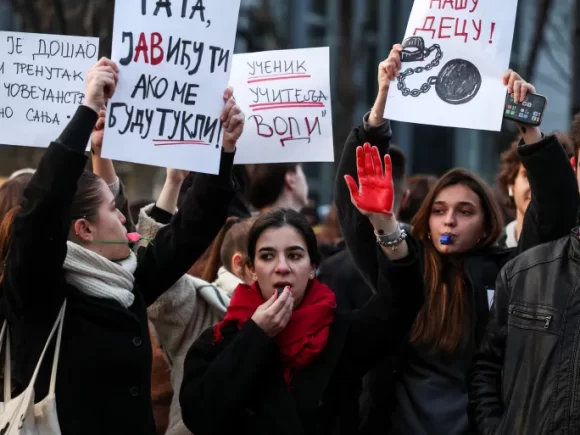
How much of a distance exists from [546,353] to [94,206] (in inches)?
59.1

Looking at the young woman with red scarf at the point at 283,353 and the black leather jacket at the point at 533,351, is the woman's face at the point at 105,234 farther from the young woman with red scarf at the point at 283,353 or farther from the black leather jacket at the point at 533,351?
the black leather jacket at the point at 533,351

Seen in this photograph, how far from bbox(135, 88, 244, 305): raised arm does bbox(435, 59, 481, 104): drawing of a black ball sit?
757mm

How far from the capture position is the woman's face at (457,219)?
14.8 feet

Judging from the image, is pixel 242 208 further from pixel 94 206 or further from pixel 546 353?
pixel 546 353

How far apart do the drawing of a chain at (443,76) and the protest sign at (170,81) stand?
681mm

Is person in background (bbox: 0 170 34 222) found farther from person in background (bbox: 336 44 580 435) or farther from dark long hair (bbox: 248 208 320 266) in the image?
person in background (bbox: 336 44 580 435)

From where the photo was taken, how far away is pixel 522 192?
521 centimetres

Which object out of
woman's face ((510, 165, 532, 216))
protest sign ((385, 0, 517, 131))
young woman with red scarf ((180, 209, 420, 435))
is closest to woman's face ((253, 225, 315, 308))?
young woman with red scarf ((180, 209, 420, 435))

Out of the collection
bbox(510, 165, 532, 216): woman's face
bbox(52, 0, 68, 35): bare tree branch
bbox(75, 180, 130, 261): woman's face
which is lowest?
bbox(75, 180, 130, 261): woman's face

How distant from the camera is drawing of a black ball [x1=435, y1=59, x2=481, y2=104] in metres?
4.24

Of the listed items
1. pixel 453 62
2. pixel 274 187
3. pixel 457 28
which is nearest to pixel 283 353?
pixel 453 62

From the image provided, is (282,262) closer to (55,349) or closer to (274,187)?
(55,349)

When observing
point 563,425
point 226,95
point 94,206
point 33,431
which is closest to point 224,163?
point 226,95

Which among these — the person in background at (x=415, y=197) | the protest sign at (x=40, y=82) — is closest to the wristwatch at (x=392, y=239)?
the protest sign at (x=40, y=82)
